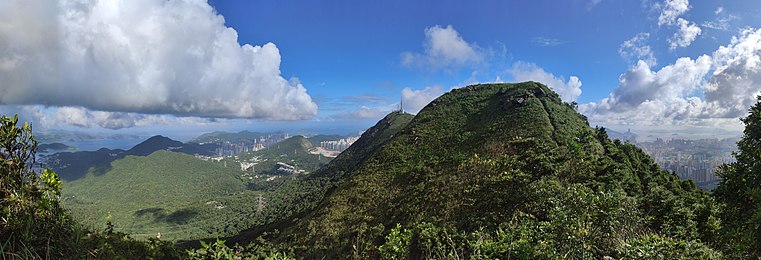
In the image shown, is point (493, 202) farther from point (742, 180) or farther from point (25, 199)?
point (25, 199)

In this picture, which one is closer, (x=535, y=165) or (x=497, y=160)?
(x=535, y=165)

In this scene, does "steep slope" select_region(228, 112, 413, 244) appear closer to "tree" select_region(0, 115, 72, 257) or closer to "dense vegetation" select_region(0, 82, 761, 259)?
"dense vegetation" select_region(0, 82, 761, 259)

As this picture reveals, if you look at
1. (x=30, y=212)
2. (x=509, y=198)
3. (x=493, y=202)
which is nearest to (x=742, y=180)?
(x=30, y=212)

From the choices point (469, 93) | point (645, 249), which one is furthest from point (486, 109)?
point (645, 249)

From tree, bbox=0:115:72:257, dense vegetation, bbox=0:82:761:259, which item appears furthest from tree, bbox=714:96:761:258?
tree, bbox=0:115:72:257

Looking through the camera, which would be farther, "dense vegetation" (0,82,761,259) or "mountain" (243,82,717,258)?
"mountain" (243,82,717,258)

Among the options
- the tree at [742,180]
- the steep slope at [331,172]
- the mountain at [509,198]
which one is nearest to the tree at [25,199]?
the mountain at [509,198]

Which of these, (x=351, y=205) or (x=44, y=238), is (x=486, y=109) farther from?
(x=44, y=238)

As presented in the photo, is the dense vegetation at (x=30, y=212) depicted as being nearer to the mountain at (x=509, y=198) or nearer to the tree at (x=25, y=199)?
the tree at (x=25, y=199)

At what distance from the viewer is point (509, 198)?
25234 mm

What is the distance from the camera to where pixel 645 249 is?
4156mm

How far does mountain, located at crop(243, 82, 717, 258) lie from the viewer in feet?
16.8

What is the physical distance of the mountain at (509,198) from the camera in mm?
5117

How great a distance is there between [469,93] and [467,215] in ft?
236
